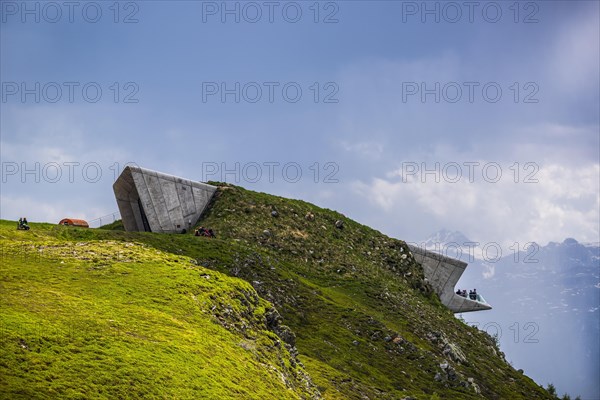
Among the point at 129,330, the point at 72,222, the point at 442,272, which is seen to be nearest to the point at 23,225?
the point at 72,222

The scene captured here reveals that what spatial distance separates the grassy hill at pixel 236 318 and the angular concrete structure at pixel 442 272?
26.7 feet

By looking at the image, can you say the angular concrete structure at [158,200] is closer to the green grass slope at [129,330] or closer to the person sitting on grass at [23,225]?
the person sitting on grass at [23,225]

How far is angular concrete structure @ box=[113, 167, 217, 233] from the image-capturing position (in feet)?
296

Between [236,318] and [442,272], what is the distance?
240 ft

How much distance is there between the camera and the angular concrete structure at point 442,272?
109000 mm

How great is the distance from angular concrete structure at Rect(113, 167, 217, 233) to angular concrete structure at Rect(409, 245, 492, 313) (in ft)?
110

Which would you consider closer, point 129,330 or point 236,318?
point 129,330

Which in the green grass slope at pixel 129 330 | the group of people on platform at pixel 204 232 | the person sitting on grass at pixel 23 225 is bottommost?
the green grass slope at pixel 129 330

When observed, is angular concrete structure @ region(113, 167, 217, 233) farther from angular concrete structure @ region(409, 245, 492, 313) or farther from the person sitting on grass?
angular concrete structure @ region(409, 245, 492, 313)

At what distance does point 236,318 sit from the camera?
1635 inches

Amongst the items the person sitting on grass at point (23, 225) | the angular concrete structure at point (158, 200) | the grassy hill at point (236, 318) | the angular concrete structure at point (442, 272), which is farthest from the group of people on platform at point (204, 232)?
the angular concrete structure at point (442, 272)

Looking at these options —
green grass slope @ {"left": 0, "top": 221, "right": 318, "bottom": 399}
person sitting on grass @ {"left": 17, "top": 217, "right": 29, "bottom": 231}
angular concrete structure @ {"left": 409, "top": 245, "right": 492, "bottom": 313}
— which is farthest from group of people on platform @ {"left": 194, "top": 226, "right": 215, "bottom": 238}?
angular concrete structure @ {"left": 409, "top": 245, "right": 492, "bottom": 313}

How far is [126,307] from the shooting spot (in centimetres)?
3688

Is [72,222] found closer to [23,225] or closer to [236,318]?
[23,225]
